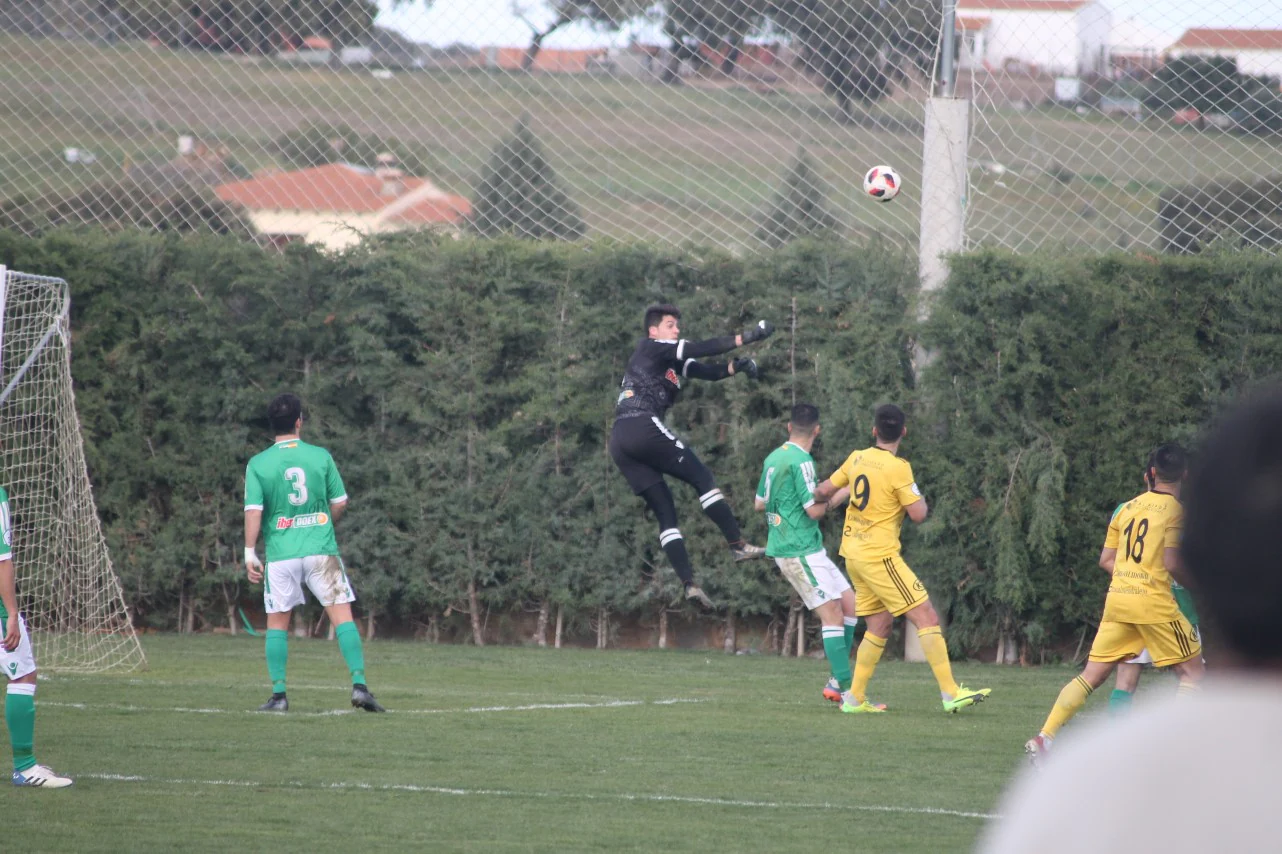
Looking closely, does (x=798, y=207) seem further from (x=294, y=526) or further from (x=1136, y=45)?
(x=294, y=526)

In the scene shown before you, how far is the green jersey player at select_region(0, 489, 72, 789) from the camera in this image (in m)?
7.23

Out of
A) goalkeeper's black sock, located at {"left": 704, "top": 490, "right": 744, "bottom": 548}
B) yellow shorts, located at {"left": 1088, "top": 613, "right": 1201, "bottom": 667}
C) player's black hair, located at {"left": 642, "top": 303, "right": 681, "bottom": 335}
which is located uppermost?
player's black hair, located at {"left": 642, "top": 303, "right": 681, "bottom": 335}

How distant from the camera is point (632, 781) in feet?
25.1

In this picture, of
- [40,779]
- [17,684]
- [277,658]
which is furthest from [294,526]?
[40,779]

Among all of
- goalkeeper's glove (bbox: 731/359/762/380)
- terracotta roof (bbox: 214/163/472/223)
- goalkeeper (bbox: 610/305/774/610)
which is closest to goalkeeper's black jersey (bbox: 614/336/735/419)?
goalkeeper (bbox: 610/305/774/610)

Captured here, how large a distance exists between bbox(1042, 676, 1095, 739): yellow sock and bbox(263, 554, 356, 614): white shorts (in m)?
4.76

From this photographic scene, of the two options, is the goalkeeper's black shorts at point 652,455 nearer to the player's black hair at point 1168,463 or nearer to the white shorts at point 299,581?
the white shorts at point 299,581

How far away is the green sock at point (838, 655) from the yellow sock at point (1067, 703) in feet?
8.59

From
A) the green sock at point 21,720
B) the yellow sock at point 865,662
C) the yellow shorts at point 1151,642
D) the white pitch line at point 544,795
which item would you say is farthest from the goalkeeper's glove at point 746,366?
the green sock at point 21,720

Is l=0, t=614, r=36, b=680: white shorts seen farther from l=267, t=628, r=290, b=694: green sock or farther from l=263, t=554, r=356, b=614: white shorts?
l=263, t=554, r=356, b=614: white shorts

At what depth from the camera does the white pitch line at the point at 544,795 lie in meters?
7.00

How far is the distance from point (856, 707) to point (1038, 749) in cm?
232

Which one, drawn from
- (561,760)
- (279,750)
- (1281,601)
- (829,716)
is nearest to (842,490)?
(829,716)

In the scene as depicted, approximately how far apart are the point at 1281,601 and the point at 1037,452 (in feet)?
42.0
